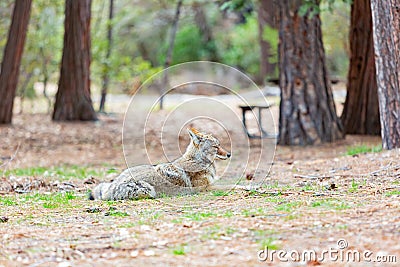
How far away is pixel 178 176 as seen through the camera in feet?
24.8

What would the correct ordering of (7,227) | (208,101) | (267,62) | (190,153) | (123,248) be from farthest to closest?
1. (267,62)
2. (208,101)
3. (190,153)
4. (7,227)
5. (123,248)

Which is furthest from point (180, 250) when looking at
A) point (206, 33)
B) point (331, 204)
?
point (206, 33)

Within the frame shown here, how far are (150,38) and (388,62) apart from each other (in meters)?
25.7

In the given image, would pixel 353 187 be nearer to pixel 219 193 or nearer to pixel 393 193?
pixel 393 193

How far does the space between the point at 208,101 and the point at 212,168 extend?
859 mm

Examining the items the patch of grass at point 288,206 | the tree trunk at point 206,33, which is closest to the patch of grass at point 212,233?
the patch of grass at point 288,206

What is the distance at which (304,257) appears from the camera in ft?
16.3

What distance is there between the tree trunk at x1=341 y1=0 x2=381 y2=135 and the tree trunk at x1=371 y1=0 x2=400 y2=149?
4455 mm

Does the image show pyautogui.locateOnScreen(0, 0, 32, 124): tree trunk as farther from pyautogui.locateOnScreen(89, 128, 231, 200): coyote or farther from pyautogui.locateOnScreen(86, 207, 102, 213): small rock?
pyautogui.locateOnScreen(86, 207, 102, 213): small rock

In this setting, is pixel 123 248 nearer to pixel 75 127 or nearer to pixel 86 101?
pixel 75 127

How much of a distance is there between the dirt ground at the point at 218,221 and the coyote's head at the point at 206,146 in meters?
0.43

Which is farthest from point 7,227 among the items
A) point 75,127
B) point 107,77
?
point 107,77

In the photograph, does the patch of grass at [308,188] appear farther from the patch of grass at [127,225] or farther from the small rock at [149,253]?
the small rock at [149,253]

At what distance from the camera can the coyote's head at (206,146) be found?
7.38m
